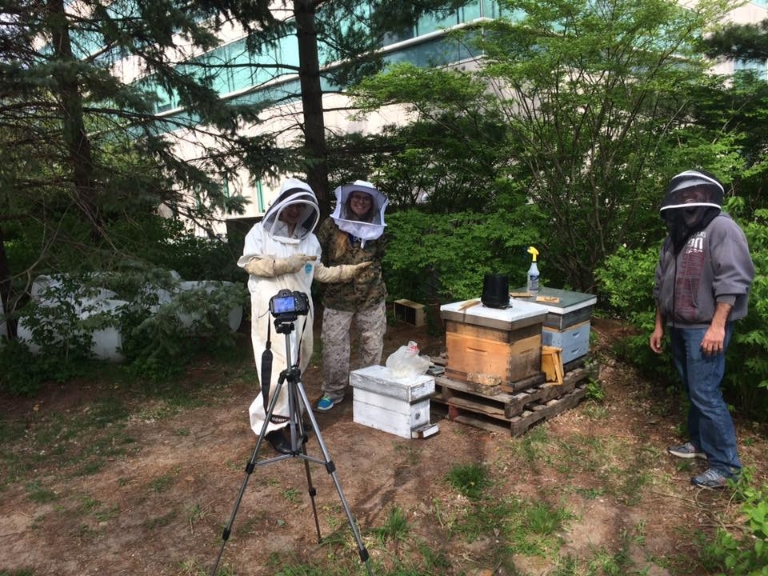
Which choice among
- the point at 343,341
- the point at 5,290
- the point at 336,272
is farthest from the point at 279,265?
the point at 5,290

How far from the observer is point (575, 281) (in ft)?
20.5

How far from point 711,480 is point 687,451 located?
0.40 metres

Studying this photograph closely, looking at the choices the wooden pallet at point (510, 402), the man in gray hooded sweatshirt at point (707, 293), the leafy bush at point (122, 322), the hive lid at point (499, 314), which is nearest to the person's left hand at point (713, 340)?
the man in gray hooded sweatshirt at point (707, 293)

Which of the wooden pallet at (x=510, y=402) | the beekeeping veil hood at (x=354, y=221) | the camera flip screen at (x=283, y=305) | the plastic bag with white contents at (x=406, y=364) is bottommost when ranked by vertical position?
the wooden pallet at (x=510, y=402)

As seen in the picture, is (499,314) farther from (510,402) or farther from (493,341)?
(510,402)

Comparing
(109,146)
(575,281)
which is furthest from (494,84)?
(109,146)

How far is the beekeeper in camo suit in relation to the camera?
14.4 feet

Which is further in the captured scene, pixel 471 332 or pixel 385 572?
pixel 471 332

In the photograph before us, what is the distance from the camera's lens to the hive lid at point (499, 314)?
3.91 meters

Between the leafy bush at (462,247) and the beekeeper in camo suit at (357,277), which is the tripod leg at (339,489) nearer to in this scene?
the beekeeper in camo suit at (357,277)

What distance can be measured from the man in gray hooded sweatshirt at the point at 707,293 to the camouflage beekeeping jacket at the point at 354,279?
214cm

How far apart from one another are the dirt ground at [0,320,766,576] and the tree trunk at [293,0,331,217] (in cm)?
390

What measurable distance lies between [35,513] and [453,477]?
8.48 feet

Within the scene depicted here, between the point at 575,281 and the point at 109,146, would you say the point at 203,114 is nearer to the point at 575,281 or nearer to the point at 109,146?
the point at 109,146
